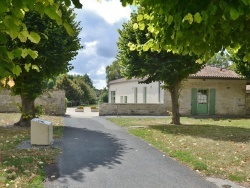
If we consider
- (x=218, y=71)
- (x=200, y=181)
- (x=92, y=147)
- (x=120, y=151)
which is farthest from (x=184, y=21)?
(x=218, y=71)

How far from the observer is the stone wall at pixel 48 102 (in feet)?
82.6

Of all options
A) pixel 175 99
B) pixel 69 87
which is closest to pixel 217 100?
pixel 175 99

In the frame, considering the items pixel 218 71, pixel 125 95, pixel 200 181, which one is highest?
pixel 218 71

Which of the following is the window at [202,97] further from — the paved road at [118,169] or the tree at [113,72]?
the tree at [113,72]

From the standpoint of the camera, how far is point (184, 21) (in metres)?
4.04

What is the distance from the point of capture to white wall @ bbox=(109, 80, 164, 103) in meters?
30.2

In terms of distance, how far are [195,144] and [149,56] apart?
23.0ft

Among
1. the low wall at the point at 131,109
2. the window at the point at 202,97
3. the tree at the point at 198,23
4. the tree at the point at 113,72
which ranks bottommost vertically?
the low wall at the point at 131,109

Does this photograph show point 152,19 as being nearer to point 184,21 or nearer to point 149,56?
point 184,21

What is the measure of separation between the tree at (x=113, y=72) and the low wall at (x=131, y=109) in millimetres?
44627

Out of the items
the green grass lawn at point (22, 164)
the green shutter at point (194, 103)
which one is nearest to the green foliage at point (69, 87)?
the green shutter at point (194, 103)

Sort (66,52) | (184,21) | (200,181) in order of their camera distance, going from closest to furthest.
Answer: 1. (184,21)
2. (200,181)
3. (66,52)

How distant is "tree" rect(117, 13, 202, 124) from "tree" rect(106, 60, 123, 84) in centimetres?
5370

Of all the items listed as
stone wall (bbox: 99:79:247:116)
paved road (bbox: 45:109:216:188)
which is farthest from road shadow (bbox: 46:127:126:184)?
stone wall (bbox: 99:79:247:116)
